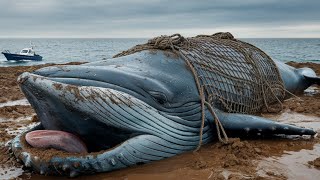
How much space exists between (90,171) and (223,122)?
215cm

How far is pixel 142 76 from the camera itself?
534cm

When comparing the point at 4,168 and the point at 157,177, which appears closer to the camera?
the point at 157,177

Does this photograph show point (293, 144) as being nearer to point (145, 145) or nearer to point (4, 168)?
point (145, 145)

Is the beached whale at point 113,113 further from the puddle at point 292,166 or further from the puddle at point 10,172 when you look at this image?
the puddle at point 292,166

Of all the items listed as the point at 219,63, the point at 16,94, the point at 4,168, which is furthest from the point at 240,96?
the point at 16,94

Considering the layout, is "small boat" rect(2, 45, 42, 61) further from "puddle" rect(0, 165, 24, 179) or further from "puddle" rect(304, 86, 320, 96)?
"puddle" rect(0, 165, 24, 179)

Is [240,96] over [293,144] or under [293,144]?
over

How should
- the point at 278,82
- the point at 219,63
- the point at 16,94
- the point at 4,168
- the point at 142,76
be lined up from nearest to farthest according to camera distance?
the point at 4,168, the point at 142,76, the point at 219,63, the point at 278,82, the point at 16,94

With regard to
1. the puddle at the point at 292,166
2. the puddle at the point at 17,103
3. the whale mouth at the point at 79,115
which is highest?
the whale mouth at the point at 79,115

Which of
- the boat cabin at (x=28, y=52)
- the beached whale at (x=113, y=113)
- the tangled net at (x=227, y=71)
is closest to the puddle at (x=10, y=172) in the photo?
the beached whale at (x=113, y=113)

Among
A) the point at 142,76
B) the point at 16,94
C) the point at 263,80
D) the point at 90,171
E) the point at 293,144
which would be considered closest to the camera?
the point at 90,171

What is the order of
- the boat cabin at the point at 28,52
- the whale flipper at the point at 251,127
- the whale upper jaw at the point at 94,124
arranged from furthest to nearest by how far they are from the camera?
1. the boat cabin at the point at 28,52
2. the whale flipper at the point at 251,127
3. the whale upper jaw at the point at 94,124

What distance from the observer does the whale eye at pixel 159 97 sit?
205 inches

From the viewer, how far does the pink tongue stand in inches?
182
